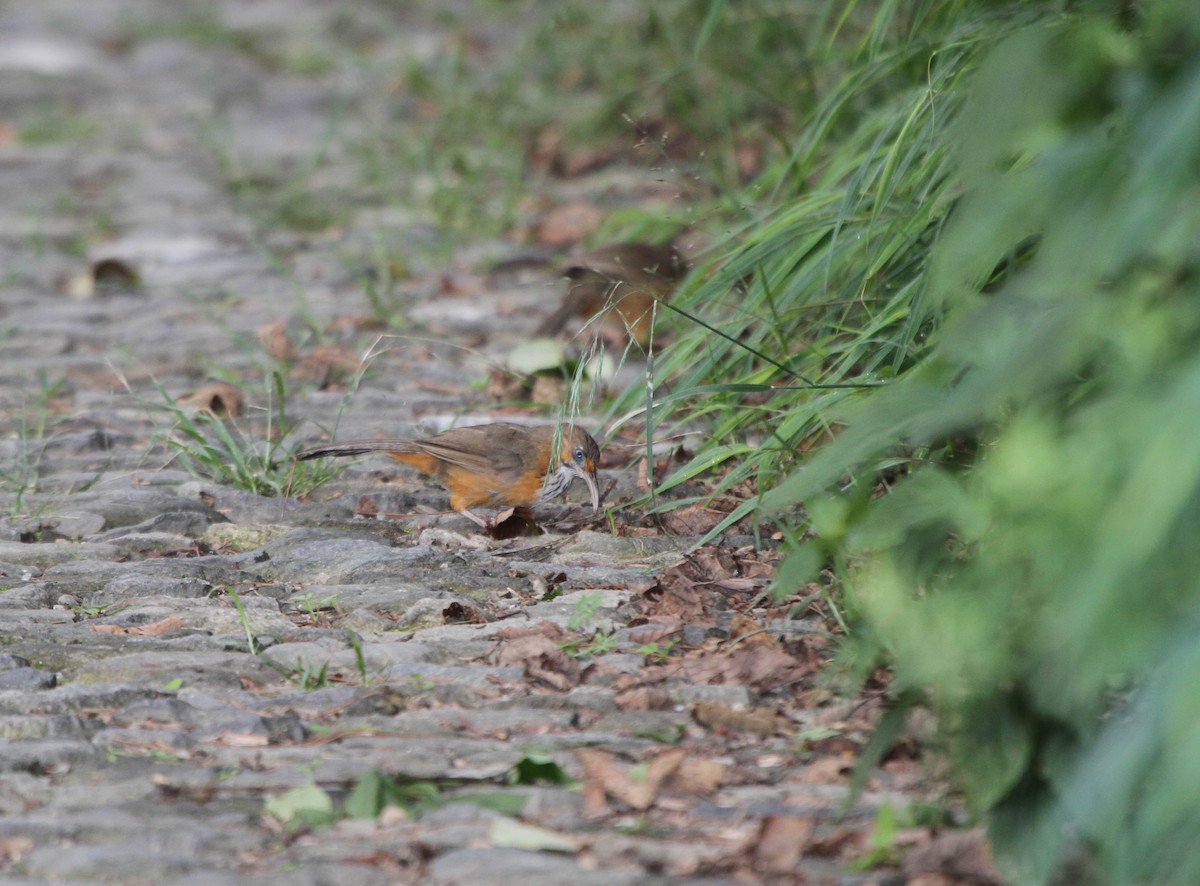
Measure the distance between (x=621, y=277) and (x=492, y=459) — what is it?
1.46m

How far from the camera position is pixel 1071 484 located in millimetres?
1861

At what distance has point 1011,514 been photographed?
1988 millimetres

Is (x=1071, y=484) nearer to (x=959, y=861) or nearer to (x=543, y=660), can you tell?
(x=959, y=861)

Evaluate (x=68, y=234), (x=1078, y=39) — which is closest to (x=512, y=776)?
(x=1078, y=39)

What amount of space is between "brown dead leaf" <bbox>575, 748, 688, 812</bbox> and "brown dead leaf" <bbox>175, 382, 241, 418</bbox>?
277cm

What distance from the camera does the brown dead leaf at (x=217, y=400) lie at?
5.28 metres

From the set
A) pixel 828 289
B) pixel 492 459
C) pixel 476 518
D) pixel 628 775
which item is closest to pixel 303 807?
pixel 628 775

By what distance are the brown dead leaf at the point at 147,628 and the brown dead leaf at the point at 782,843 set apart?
5.22ft

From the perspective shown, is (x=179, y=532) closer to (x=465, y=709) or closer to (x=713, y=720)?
(x=465, y=709)

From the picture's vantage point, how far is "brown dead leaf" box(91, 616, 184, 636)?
11.4 ft

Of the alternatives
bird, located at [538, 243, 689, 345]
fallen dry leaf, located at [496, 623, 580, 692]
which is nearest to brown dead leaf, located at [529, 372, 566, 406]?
bird, located at [538, 243, 689, 345]

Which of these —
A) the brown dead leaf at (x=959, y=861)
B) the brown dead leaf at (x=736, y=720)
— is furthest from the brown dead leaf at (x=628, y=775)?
the brown dead leaf at (x=959, y=861)

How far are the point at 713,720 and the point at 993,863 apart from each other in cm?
80

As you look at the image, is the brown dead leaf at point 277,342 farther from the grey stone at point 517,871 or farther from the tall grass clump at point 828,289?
the grey stone at point 517,871
